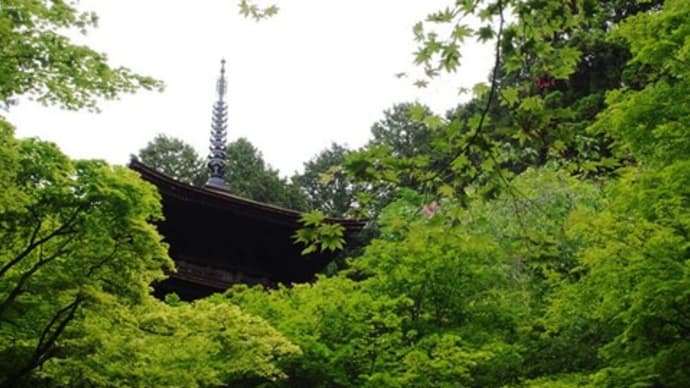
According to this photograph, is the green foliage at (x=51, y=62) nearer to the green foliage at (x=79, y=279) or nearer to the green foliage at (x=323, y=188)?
the green foliage at (x=79, y=279)

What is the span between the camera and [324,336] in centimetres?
1006

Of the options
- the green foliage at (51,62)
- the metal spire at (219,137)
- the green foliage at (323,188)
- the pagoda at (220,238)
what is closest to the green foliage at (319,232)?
the green foliage at (51,62)

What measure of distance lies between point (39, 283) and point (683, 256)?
6.60m

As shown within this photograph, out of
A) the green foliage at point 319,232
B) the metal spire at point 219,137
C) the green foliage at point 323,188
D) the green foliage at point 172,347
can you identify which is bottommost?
the green foliage at point 172,347

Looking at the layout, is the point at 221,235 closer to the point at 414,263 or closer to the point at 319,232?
the point at 414,263

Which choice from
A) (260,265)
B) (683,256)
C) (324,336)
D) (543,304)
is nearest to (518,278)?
(543,304)

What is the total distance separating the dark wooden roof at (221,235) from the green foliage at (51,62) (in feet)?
25.0

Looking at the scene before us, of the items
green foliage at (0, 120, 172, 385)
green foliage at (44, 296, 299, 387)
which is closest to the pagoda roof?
green foliage at (44, 296, 299, 387)

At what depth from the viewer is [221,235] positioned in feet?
51.0

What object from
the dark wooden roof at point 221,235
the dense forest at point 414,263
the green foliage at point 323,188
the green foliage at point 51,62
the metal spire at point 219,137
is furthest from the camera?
the green foliage at point 323,188

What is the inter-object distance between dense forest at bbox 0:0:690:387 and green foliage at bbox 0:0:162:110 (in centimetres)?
2

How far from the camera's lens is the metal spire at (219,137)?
21.3 m

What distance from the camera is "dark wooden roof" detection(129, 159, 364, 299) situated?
1449 centimetres

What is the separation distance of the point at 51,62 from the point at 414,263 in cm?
553
